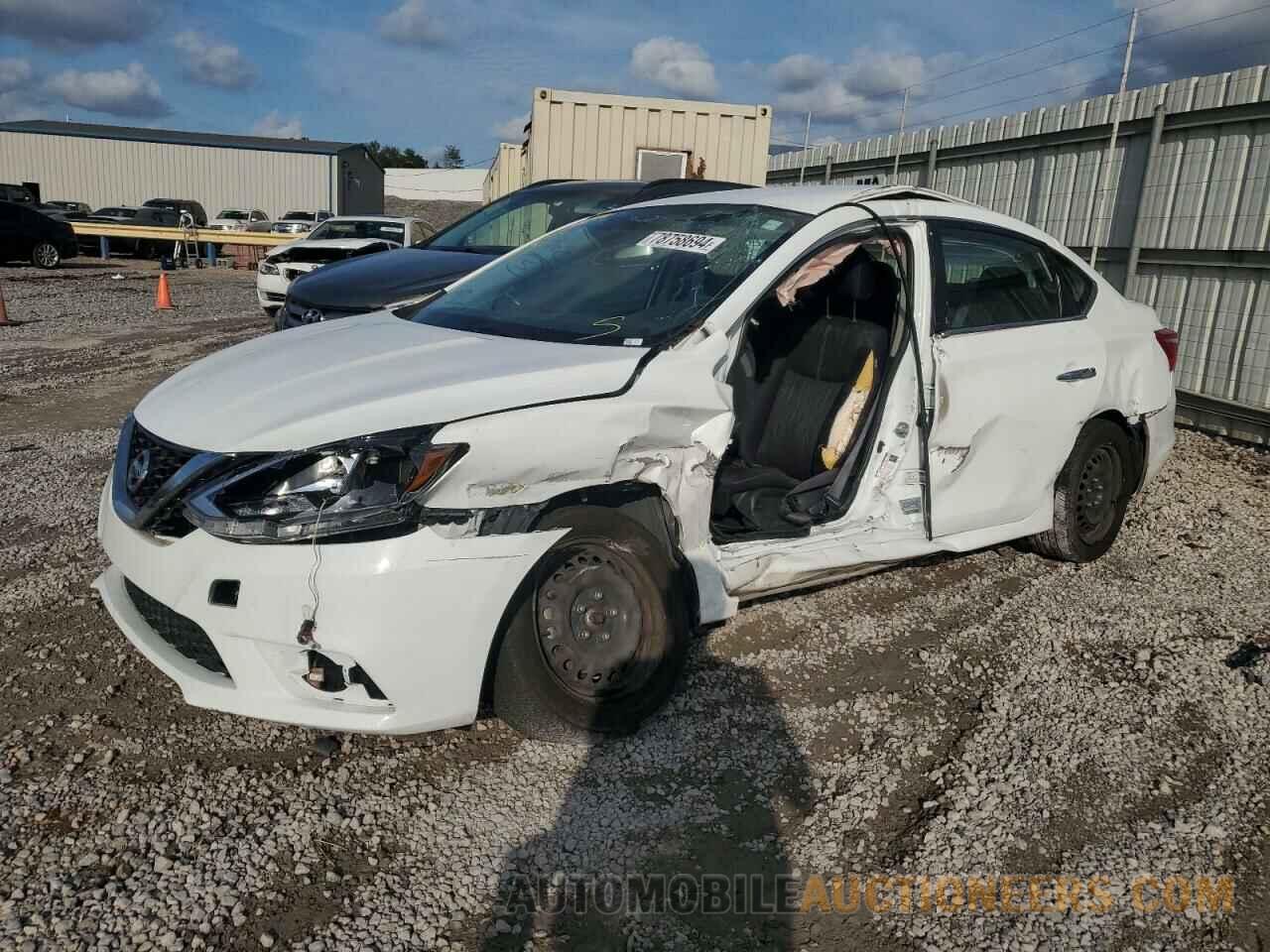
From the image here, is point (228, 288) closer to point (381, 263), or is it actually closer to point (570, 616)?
point (381, 263)

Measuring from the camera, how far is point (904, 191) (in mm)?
4031

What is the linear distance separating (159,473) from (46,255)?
74.6 ft

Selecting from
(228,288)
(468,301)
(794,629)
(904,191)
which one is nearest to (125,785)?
(468,301)

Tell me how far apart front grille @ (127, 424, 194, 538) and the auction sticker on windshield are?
1.94 metres

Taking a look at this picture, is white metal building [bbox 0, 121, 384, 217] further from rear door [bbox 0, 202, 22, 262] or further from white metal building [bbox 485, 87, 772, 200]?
white metal building [bbox 485, 87, 772, 200]

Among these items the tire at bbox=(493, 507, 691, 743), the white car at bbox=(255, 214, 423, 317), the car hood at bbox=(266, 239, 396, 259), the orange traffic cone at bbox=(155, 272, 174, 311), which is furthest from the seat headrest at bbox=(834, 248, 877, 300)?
the orange traffic cone at bbox=(155, 272, 174, 311)

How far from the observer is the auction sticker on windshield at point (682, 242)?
145 inches

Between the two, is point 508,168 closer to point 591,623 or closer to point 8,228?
point 8,228

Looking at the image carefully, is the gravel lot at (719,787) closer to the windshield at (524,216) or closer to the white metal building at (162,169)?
the windshield at (524,216)

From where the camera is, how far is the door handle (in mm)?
4321

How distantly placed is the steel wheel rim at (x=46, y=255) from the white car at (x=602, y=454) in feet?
70.9

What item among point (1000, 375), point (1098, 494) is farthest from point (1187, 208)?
point (1000, 375)

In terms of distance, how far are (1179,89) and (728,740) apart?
7.46 meters

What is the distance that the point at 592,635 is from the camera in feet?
9.81
